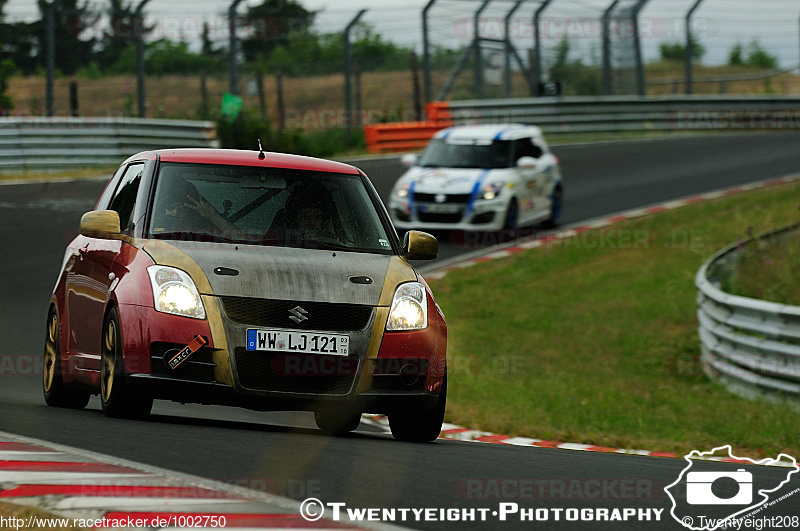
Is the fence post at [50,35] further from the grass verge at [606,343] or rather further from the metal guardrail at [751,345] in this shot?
the metal guardrail at [751,345]

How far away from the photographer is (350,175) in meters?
8.17

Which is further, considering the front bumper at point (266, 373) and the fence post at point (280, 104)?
the fence post at point (280, 104)

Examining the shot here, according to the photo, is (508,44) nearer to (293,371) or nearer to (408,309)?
(408,309)

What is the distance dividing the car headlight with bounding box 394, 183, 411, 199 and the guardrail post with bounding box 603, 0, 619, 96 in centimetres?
1507

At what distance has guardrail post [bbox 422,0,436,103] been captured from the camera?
29.3 metres

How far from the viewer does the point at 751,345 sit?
38.1 feet

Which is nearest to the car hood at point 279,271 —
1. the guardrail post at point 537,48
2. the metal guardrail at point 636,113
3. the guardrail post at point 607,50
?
the metal guardrail at point 636,113

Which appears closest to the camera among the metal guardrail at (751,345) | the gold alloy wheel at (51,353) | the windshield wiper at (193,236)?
the windshield wiper at (193,236)

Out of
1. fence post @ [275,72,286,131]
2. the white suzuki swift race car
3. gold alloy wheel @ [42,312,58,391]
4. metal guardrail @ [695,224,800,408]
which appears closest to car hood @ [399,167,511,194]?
the white suzuki swift race car

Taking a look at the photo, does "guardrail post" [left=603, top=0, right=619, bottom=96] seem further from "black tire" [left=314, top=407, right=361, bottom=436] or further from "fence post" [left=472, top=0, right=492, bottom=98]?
"black tire" [left=314, top=407, right=361, bottom=436]

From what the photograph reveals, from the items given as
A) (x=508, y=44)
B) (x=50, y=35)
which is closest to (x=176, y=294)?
(x=50, y=35)

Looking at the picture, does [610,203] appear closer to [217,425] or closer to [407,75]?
[407,75]

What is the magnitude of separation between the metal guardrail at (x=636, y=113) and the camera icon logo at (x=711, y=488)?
976 inches

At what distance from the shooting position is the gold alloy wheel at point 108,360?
23.0 ft
